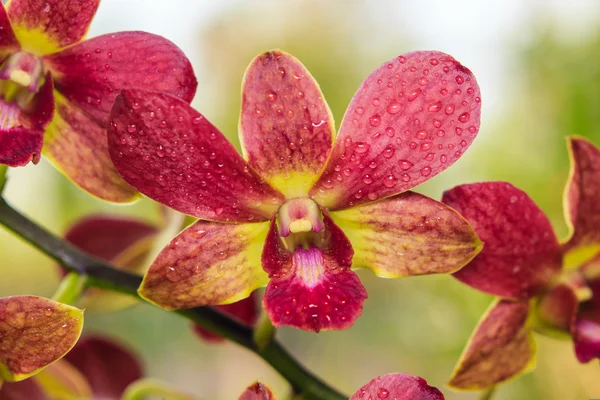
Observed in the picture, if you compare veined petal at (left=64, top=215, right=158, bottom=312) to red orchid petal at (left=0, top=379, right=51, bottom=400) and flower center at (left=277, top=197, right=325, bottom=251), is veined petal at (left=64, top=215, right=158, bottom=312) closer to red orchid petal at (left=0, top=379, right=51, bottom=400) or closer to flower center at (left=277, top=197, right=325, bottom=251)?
red orchid petal at (left=0, top=379, right=51, bottom=400)

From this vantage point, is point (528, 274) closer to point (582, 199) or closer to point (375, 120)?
point (582, 199)

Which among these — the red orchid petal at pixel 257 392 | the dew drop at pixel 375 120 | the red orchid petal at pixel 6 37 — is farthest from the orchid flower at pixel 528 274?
the red orchid petal at pixel 6 37

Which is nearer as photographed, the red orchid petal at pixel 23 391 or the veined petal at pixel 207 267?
the veined petal at pixel 207 267

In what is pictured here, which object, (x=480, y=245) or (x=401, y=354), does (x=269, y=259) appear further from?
(x=401, y=354)

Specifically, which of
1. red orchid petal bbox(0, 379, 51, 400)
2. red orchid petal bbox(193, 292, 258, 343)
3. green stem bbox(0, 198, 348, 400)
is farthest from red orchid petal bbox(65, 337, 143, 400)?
green stem bbox(0, 198, 348, 400)

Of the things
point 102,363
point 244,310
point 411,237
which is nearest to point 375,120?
point 411,237

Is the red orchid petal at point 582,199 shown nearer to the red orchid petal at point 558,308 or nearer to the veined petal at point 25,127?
the red orchid petal at point 558,308
